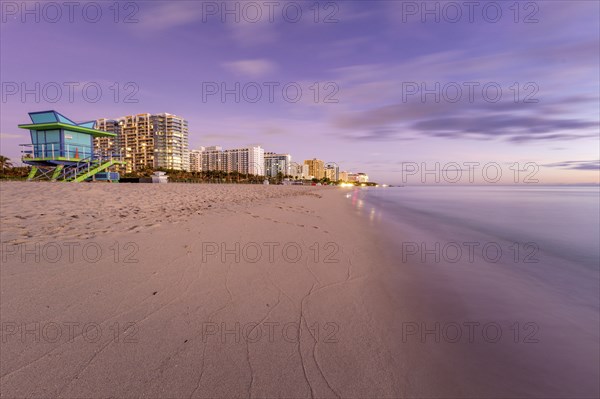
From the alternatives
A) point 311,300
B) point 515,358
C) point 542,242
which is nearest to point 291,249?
point 311,300

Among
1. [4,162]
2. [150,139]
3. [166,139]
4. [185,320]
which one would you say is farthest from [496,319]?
[150,139]

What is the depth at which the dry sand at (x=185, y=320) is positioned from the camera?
7.31 ft

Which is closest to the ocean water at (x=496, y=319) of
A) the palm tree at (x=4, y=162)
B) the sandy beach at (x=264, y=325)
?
the sandy beach at (x=264, y=325)

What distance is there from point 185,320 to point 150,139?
18141 cm

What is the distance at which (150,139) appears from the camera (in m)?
157

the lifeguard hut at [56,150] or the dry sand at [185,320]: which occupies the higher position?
the lifeguard hut at [56,150]

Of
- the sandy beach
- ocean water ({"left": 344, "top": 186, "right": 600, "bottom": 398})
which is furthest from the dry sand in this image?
ocean water ({"left": 344, "top": 186, "right": 600, "bottom": 398})

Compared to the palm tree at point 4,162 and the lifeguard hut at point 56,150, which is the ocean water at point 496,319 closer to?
the lifeguard hut at point 56,150

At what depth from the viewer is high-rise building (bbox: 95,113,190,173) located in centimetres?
15738

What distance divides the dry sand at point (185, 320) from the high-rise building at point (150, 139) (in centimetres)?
Answer: 17058

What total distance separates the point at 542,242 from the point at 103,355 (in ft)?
45.7

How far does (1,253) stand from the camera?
4.60 m

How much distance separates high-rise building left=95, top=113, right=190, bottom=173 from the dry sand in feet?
560

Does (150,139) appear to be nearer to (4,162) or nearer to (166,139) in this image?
(166,139)
